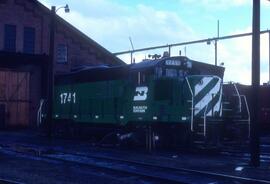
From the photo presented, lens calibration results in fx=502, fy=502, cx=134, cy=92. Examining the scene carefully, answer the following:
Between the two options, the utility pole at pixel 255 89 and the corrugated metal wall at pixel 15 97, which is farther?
the corrugated metal wall at pixel 15 97

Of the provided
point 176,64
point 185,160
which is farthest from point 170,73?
point 185,160

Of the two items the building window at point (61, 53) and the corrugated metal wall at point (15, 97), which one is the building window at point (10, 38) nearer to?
the corrugated metal wall at point (15, 97)

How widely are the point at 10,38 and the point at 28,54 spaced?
2277mm

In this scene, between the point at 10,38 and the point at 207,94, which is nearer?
the point at 207,94

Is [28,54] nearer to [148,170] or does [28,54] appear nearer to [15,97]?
[15,97]

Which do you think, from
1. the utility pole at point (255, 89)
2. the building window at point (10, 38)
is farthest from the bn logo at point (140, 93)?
the building window at point (10, 38)

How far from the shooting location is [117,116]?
72.4ft

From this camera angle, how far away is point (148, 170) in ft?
46.9

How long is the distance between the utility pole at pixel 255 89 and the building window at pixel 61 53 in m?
27.3

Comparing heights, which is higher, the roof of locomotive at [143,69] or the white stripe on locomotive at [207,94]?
the roof of locomotive at [143,69]

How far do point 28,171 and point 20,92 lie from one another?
24.7 meters

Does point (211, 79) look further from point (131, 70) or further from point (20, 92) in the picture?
point (20, 92)

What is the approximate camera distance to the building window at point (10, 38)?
38.8 m

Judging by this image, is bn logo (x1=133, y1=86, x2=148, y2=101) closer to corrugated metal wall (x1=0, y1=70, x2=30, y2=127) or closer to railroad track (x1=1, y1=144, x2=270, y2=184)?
railroad track (x1=1, y1=144, x2=270, y2=184)
